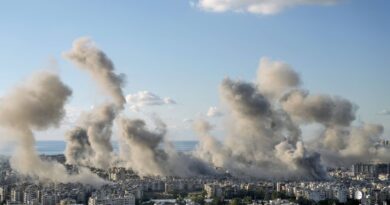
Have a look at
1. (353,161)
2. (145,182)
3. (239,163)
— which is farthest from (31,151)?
(353,161)

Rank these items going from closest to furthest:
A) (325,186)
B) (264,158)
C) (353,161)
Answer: (325,186) < (264,158) < (353,161)

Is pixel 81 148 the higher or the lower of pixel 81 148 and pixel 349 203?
the higher

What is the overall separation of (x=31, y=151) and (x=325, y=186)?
49.4ft

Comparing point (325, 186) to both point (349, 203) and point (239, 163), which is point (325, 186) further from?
point (239, 163)

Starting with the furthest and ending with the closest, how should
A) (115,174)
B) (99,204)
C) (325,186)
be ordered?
(115,174) → (325,186) → (99,204)

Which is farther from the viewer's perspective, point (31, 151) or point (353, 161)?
point (353, 161)

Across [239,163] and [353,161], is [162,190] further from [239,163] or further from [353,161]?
[353,161]

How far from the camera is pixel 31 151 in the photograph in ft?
110

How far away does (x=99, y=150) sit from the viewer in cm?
4444

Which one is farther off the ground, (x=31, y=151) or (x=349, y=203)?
(x=31, y=151)

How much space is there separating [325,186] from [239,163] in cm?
1352

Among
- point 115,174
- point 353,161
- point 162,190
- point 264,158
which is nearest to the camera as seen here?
point 162,190

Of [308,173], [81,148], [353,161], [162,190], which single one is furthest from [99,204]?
[353,161]

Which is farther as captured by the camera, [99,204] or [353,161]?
[353,161]
